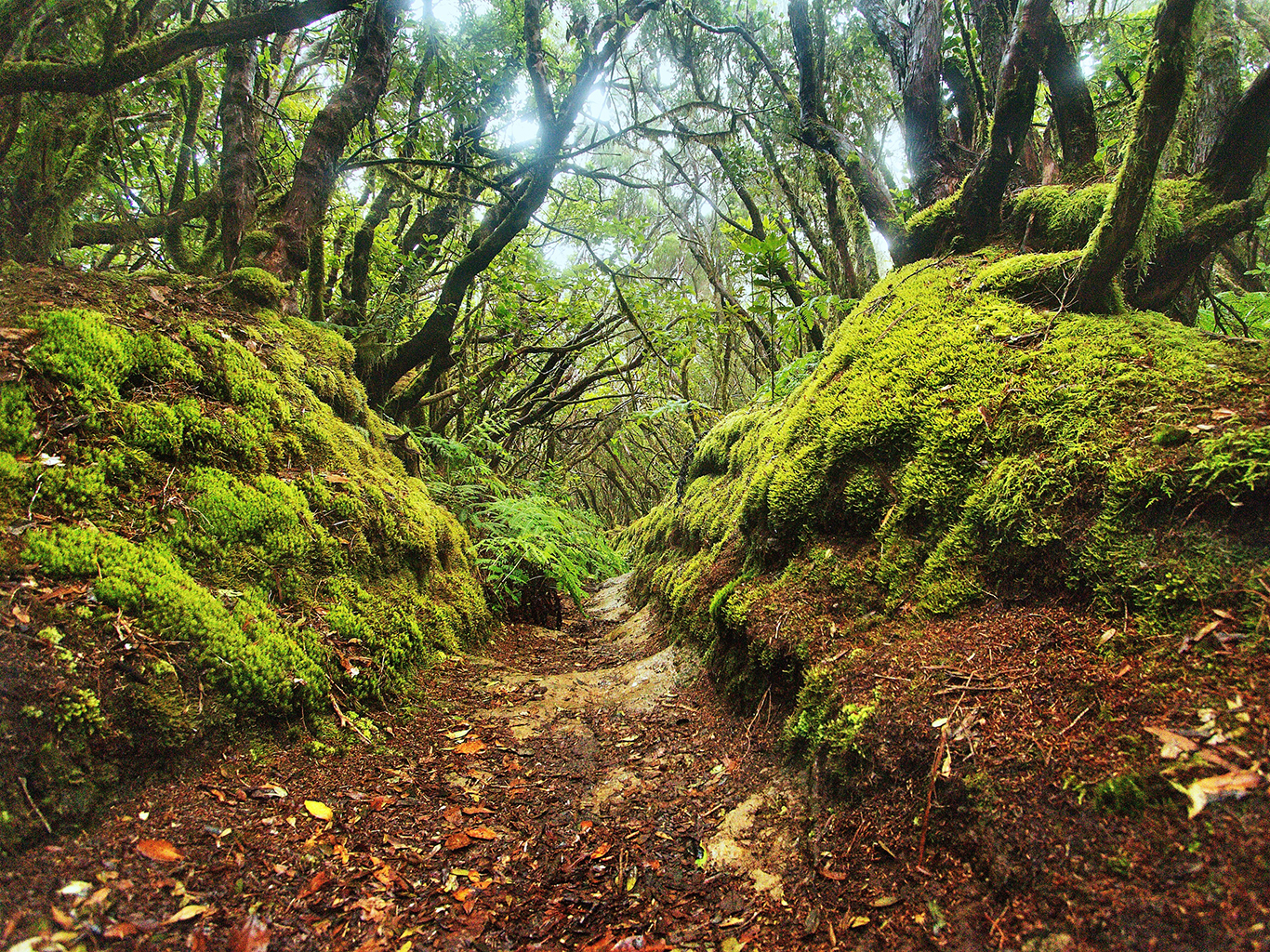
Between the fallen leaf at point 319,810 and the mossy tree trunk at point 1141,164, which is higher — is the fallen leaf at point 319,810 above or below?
below

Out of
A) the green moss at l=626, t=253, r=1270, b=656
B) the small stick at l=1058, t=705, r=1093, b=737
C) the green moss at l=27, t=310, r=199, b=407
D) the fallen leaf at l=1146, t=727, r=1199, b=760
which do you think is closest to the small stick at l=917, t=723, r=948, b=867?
the small stick at l=1058, t=705, r=1093, b=737

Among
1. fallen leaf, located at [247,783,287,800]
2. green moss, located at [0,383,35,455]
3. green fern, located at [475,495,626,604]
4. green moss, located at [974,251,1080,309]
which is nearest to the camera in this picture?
fallen leaf, located at [247,783,287,800]

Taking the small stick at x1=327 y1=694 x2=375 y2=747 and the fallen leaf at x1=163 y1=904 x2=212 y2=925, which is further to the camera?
the small stick at x1=327 y1=694 x2=375 y2=747

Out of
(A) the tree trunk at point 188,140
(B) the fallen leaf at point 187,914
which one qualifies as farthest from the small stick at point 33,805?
(A) the tree trunk at point 188,140

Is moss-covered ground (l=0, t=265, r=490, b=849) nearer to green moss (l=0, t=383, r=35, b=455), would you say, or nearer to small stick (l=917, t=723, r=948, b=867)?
green moss (l=0, t=383, r=35, b=455)

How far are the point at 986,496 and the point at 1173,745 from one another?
121cm

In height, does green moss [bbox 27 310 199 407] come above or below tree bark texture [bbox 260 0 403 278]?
below

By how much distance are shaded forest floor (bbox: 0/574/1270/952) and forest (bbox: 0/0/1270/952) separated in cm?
1

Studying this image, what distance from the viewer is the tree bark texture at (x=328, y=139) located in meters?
4.93

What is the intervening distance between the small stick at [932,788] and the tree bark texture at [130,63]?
525cm

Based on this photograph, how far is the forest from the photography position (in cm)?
145

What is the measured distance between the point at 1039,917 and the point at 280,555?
338cm

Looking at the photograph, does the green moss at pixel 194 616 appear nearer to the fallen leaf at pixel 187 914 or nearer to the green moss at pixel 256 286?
the fallen leaf at pixel 187 914

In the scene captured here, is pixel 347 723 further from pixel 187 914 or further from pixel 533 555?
pixel 533 555
